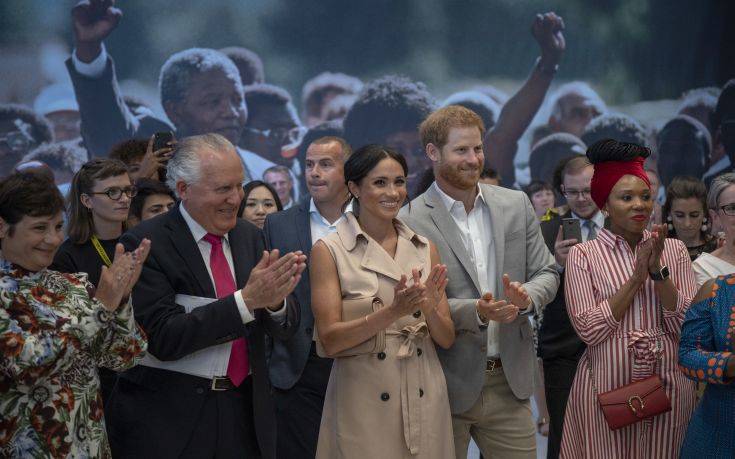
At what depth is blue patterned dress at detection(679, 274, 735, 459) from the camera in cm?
295

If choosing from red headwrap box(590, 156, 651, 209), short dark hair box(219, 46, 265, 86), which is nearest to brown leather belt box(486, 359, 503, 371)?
red headwrap box(590, 156, 651, 209)

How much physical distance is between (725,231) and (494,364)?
119 centimetres

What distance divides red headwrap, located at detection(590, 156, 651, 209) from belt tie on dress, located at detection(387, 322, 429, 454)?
99 cm

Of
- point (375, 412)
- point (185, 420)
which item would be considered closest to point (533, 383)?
point (375, 412)

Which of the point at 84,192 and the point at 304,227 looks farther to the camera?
the point at 304,227

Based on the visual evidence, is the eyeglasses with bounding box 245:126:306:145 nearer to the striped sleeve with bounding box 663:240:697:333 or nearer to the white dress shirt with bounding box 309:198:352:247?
the white dress shirt with bounding box 309:198:352:247

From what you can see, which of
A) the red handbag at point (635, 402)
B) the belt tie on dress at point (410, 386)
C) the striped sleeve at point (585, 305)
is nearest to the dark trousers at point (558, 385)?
the striped sleeve at point (585, 305)

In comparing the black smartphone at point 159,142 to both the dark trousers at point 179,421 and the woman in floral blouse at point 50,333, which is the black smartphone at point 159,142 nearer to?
the woman in floral blouse at point 50,333

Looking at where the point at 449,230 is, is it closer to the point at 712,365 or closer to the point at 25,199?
the point at 712,365

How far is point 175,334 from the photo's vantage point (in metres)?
2.83

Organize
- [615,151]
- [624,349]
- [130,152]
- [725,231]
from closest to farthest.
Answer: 1. [624,349]
2. [615,151]
3. [725,231]
4. [130,152]

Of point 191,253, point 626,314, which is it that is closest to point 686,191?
point 626,314

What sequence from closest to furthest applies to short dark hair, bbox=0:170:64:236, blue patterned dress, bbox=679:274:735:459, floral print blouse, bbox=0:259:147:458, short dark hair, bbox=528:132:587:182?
floral print blouse, bbox=0:259:147:458 < short dark hair, bbox=0:170:64:236 < blue patterned dress, bbox=679:274:735:459 < short dark hair, bbox=528:132:587:182

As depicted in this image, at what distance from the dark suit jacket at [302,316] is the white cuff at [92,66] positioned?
4.20m
